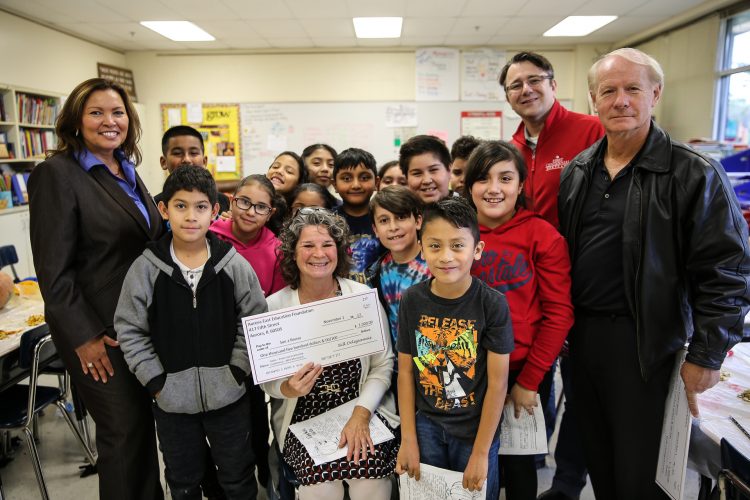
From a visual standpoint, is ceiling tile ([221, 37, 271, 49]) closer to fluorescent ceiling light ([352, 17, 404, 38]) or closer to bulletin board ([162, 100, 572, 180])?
bulletin board ([162, 100, 572, 180])

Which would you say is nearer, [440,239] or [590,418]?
[440,239]

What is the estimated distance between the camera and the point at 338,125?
6355 millimetres

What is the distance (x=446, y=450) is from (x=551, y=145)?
139 cm

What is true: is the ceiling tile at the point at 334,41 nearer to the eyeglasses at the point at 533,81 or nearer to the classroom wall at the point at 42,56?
the classroom wall at the point at 42,56

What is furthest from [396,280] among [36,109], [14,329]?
[36,109]

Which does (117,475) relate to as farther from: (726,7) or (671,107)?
(671,107)

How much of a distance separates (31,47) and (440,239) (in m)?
5.65

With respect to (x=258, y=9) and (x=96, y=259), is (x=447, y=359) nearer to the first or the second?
(x=96, y=259)

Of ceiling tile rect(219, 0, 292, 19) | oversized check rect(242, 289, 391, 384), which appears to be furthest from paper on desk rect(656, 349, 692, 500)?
ceiling tile rect(219, 0, 292, 19)

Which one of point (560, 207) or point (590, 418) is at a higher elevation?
point (560, 207)

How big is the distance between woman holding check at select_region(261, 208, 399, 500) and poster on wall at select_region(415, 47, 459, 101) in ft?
16.7

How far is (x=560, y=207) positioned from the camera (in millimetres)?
1618

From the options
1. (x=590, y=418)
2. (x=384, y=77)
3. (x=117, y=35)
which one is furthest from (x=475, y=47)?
(x=590, y=418)

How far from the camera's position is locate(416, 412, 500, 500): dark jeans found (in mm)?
1387
